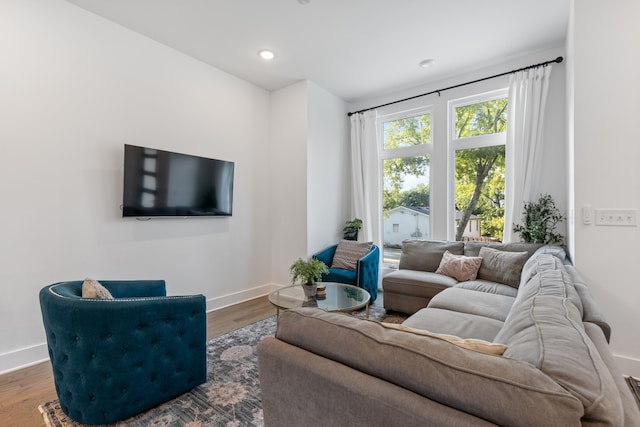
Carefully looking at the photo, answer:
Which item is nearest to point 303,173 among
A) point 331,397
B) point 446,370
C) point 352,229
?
point 352,229

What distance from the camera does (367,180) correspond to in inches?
184

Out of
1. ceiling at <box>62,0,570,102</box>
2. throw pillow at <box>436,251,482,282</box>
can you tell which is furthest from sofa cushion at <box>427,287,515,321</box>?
ceiling at <box>62,0,570,102</box>

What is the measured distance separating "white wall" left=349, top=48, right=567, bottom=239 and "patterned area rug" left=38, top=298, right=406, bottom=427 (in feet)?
9.96

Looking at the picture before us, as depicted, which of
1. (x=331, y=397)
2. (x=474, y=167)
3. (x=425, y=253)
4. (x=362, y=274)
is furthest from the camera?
(x=474, y=167)

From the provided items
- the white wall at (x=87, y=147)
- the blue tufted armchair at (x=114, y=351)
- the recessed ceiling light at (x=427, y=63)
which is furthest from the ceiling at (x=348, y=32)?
the blue tufted armchair at (x=114, y=351)

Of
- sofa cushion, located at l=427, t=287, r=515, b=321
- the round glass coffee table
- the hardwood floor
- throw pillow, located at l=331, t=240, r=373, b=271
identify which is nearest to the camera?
the hardwood floor

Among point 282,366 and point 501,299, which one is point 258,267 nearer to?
point 501,299

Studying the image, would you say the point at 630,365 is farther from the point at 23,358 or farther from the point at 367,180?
the point at 23,358

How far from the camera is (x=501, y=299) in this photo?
2.47 m

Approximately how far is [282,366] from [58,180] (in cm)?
271

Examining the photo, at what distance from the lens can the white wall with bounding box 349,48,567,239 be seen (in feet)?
10.8

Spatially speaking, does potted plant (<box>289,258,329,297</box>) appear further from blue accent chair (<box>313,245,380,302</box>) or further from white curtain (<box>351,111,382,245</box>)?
white curtain (<box>351,111,382,245</box>)

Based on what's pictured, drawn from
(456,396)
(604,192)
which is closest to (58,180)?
(456,396)

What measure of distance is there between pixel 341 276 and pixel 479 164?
7.60 feet
